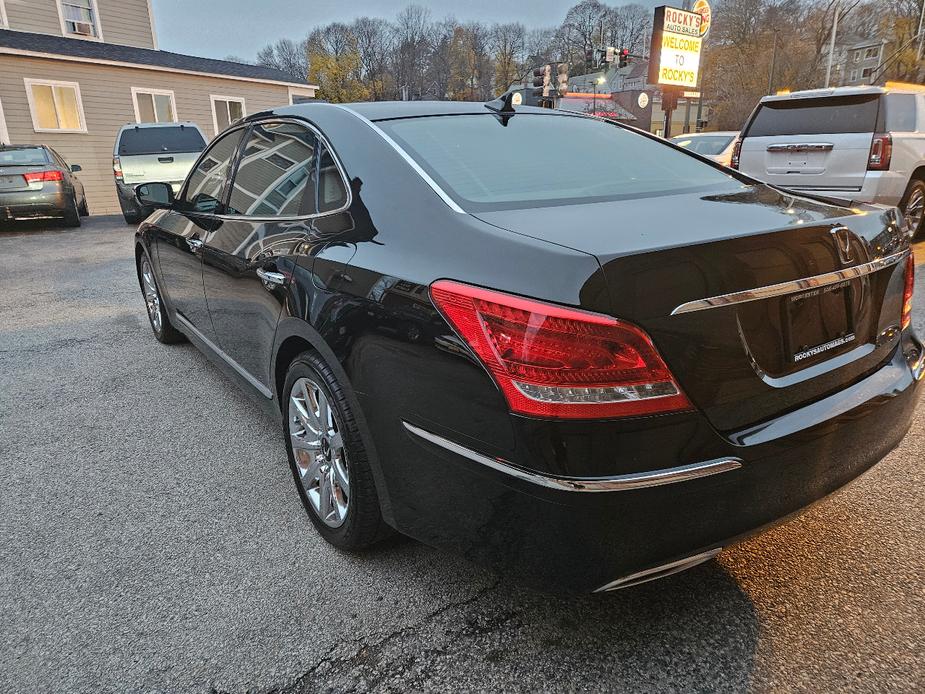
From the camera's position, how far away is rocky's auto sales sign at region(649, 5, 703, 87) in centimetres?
1786

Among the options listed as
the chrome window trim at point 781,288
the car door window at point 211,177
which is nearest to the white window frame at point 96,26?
the car door window at point 211,177

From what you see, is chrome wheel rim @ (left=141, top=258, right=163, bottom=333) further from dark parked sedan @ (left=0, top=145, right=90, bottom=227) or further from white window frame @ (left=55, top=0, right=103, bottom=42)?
white window frame @ (left=55, top=0, right=103, bottom=42)

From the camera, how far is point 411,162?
2.23 meters

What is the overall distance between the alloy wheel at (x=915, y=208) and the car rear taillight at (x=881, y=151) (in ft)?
2.76

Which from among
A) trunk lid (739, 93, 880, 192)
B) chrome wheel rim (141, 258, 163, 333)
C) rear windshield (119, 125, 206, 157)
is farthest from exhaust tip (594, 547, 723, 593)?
rear windshield (119, 125, 206, 157)

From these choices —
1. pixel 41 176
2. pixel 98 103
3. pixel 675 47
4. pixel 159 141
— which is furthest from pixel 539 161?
pixel 98 103

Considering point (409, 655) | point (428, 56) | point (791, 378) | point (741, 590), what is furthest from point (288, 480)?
point (428, 56)

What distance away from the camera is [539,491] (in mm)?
1571

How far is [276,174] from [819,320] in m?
2.23

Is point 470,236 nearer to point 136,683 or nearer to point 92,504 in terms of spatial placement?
point 136,683

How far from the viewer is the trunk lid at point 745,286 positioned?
155 centimetres

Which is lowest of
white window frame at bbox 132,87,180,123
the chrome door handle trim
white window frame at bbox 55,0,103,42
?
the chrome door handle trim

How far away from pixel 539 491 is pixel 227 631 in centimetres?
117

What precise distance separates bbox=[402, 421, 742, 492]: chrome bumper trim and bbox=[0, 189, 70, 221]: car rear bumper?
13.1 meters
